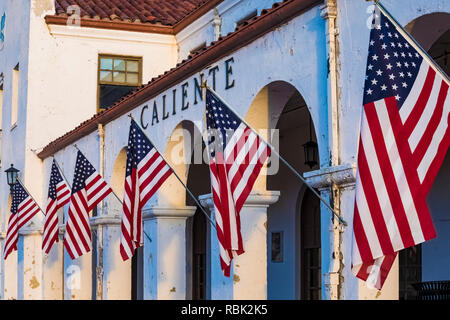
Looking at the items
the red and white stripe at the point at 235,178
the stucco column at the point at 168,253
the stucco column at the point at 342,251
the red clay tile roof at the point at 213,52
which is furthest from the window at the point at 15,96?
the stucco column at the point at 342,251

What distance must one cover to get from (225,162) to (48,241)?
22.7ft

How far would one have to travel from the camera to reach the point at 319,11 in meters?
8.19

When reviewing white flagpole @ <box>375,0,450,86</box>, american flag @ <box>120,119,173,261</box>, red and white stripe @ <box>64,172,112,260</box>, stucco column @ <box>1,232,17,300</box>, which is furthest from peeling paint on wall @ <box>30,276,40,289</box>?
white flagpole @ <box>375,0,450,86</box>

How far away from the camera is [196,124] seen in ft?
35.8

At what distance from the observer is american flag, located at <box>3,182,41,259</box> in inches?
643

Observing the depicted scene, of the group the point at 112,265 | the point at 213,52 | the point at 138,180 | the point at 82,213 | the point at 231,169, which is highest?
the point at 213,52

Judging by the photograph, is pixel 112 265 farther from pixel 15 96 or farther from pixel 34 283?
pixel 15 96

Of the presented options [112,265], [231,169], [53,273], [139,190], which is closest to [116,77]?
[53,273]

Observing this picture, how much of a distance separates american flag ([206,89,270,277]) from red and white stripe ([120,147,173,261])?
6.09 feet

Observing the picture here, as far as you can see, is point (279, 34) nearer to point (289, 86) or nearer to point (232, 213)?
point (289, 86)

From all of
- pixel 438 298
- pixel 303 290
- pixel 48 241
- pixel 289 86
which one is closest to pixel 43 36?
pixel 48 241

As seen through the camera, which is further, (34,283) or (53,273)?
(34,283)

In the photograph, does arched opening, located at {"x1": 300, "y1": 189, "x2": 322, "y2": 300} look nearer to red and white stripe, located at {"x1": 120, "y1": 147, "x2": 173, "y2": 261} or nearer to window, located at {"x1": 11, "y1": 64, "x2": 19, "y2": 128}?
red and white stripe, located at {"x1": 120, "y1": 147, "x2": 173, "y2": 261}

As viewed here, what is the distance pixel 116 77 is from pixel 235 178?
12907 millimetres
